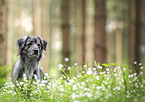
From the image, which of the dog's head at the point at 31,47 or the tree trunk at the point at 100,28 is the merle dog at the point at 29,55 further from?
the tree trunk at the point at 100,28

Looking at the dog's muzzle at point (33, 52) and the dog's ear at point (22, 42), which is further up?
the dog's ear at point (22, 42)

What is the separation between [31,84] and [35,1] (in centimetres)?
1038

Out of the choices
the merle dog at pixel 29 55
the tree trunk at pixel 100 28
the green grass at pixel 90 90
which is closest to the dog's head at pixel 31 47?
the merle dog at pixel 29 55

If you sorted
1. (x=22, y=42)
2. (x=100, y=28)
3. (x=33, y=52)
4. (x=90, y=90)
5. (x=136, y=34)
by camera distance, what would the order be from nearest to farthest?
(x=90, y=90)
(x=33, y=52)
(x=22, y=42)
(x=100, y=28)
(x=136, y=34)

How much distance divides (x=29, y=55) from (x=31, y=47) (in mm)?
184

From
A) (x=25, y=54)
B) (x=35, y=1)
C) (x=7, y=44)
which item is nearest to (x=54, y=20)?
(x=35, y=1)

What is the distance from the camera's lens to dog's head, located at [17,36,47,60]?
4188 mm

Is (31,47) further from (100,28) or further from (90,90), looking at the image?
(100,28)

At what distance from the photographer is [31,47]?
4195mm

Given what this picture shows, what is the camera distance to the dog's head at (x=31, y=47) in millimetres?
4188

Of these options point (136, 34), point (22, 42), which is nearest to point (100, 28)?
point (22, 42)

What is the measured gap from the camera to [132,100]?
319cm

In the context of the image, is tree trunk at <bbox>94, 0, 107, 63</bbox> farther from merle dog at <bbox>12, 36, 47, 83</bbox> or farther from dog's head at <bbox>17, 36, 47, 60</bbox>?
dog's head at <bbox>17, 36, 47, 60</bbox>

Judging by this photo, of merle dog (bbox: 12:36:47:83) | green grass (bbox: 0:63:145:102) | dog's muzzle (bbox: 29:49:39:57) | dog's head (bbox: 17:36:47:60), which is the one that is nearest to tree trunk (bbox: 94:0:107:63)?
green grass (bbox: 0:63:145:102)
